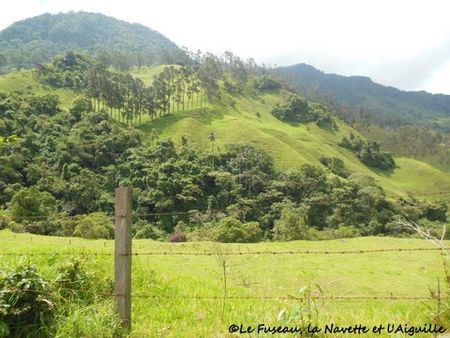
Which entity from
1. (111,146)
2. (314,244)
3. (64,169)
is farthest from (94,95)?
(314,244)

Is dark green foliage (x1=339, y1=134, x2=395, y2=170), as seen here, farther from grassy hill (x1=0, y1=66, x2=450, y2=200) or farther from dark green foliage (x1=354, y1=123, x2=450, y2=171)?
dark green foliage (x1=354, y1=123, x2=450, y2=171)

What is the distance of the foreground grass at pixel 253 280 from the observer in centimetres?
700

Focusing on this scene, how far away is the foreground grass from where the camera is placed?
7.00 m

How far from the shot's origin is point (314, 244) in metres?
28.8

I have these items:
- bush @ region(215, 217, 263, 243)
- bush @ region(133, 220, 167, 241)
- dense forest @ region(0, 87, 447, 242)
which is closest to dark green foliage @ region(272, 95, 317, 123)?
dense forest @ region(0, 87, 447, 242)

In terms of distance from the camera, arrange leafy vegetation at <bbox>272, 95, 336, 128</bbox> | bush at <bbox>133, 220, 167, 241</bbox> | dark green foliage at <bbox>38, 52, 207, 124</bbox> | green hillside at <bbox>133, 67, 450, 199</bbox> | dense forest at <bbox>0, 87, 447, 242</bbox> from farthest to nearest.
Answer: leafy vegetation at <bbox>272, 95, 336, 128</bbox>, green hillside at <bbox>133, 67, 450, 199</bbox>, dark green foliage at <bbox>38, 52, 207, 124</bbox>, dense forest at <bbox>0, 87, 447, 242</bbox>, bush at <bbox>133, 220, 167, 241</bbox>

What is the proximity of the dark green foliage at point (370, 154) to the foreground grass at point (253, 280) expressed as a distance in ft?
450

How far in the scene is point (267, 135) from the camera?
138 m

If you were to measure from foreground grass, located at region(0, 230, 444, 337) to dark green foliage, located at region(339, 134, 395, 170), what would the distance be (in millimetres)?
137105

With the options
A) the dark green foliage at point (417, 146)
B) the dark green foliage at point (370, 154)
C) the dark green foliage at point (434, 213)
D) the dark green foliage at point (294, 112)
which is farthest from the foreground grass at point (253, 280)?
the dark green foliage at point (417, 146)

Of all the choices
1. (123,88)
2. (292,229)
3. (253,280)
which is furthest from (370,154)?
(253,280)

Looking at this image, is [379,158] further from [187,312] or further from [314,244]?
[187,312]

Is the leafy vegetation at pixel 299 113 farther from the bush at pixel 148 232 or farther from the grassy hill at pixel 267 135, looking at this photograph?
the bush at pixel 148 232

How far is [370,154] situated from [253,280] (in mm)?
152643
